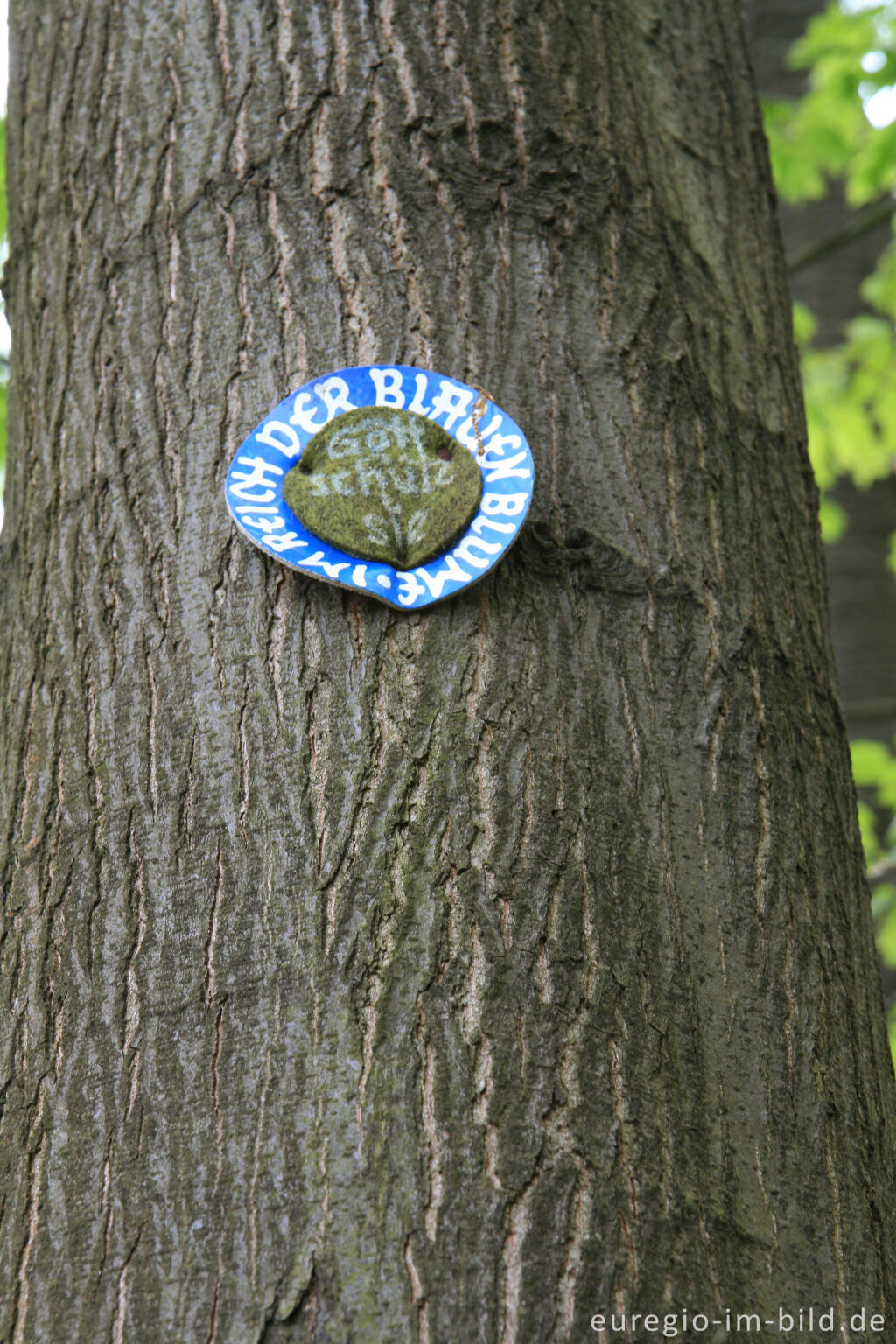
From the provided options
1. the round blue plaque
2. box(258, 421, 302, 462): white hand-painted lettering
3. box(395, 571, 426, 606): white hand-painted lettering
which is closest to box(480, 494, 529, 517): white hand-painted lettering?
the round blue plaque

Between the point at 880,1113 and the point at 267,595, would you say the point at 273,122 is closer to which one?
the point at 267,595

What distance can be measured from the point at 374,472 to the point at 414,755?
0.34 meters

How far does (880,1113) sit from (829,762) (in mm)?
416

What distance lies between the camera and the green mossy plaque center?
4.14 ft

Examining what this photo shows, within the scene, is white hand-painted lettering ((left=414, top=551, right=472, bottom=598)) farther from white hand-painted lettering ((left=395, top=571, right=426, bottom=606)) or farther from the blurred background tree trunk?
the blurred background tree trunk

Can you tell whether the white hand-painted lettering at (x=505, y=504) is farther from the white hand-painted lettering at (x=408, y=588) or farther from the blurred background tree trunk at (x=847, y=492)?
the blurred background tree trunk at (x=847, y=492)

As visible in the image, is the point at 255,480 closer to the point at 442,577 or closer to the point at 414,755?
the point at 442,577

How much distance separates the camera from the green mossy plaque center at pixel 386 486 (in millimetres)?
1263

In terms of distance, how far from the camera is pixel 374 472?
1.30 metres

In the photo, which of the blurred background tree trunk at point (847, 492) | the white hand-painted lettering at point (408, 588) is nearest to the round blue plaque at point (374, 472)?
the white hand-painted lettering at point (408, 588)

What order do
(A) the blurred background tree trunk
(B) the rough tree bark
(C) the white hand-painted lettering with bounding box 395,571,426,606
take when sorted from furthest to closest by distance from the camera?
(A) the blurred background tree trunk
(C) the white hand-painted lettering with bounding box 395,571,426,606
(B) the rough tree bark

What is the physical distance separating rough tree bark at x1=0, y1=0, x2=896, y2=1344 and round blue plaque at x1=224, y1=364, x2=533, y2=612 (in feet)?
0.13

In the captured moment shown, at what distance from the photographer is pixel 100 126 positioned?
64.6 inches

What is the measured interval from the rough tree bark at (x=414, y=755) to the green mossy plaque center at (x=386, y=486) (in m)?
0.08
